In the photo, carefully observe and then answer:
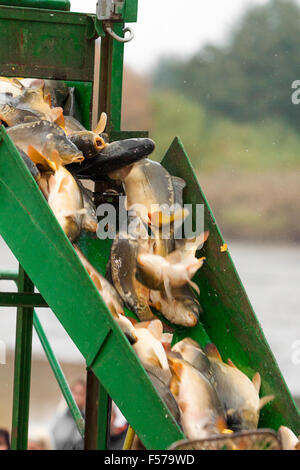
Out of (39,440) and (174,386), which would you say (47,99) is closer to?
(174,386)

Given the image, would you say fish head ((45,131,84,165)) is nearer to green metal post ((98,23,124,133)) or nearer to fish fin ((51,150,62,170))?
fish fin ((51,150,62,170))

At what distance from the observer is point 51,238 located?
215 cm

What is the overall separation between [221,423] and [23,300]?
3.51ft

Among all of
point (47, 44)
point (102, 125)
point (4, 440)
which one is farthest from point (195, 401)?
point (4, 440)

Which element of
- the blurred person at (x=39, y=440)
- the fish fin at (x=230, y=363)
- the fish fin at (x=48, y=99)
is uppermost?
the fish fin at (x=48, y=99)

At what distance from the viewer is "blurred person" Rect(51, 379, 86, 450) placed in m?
6.47

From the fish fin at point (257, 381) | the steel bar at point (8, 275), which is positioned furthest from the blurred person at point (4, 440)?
the fish fin at point (257, 381)

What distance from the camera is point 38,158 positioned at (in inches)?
100

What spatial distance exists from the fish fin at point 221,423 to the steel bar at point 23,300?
3.21ft

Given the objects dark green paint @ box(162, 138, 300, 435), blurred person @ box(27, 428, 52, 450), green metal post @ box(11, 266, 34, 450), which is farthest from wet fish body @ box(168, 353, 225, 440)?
blurred person @ box(27, 428, 52, 450)

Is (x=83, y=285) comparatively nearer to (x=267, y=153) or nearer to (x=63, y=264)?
(x=63, y=264)

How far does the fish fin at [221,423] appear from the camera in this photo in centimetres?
228

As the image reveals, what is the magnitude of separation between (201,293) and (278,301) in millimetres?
17591

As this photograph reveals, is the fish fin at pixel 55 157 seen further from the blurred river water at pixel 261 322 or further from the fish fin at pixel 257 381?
the blurred river water at pixel 261 322
